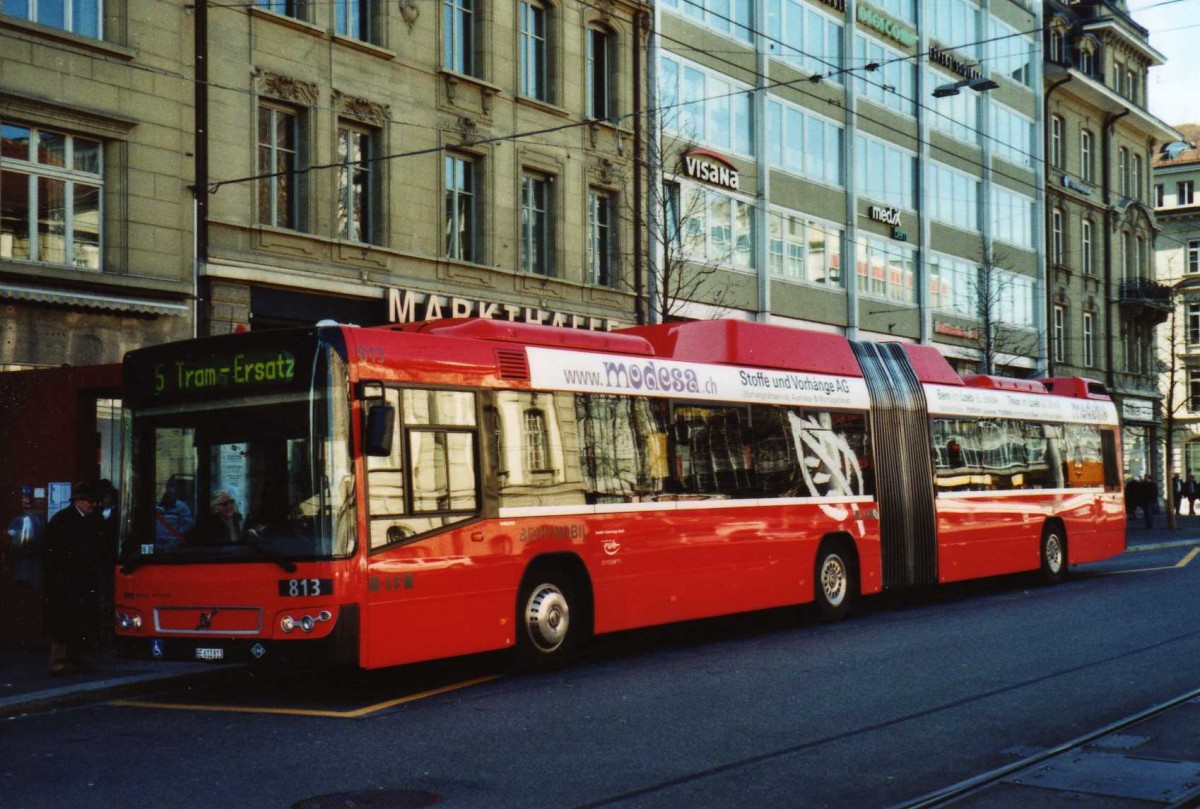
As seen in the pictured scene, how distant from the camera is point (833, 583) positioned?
55.9 feet

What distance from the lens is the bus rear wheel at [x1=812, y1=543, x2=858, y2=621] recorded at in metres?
16.8

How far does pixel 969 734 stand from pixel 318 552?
462 cm

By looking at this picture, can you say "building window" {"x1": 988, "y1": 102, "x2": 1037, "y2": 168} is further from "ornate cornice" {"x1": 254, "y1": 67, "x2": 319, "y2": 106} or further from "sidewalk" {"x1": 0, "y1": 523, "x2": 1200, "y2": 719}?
"sidewalk" {"x1": 0, "y1": 523, "x2": 1200, "y2": 719}

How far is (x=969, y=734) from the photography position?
9.16 meters

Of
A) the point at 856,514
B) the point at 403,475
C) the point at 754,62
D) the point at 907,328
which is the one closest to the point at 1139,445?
the point at 907,328

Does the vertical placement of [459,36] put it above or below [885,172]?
below

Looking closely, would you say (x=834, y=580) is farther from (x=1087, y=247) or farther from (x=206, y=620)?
(x=1087, y=247)

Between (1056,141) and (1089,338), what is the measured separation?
23.1ft

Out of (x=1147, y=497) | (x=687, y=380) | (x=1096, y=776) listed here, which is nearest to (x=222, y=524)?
(x=687, y=380)

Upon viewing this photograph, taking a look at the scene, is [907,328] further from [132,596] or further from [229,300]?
[132,596]

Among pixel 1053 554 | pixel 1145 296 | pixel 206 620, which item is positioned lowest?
pixel 1053 554

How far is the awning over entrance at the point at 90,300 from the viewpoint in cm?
1767

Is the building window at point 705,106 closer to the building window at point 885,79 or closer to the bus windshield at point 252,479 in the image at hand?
the building window at point 885,79

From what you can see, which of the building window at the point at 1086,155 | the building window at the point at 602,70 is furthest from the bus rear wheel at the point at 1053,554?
the building window at the point at 1086,155
